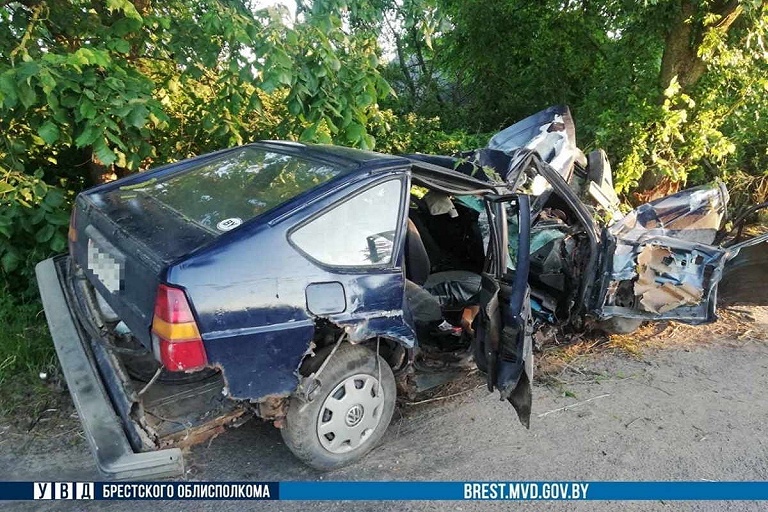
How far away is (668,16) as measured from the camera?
6.26 metres

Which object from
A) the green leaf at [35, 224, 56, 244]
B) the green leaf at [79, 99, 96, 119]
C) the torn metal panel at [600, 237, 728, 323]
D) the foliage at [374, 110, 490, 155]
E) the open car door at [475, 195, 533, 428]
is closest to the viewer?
the open car door at [475, 195, 533, 428]

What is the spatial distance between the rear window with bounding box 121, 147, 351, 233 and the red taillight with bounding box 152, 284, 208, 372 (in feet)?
1.39

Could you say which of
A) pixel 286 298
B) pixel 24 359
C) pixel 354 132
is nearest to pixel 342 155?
pixel 286 298

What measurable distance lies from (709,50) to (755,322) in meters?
2.97

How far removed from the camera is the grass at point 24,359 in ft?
10.9

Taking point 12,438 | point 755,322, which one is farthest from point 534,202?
point 12,438

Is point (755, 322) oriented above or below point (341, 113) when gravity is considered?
below

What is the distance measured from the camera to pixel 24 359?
143 inches

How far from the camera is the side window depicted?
2.64 meters

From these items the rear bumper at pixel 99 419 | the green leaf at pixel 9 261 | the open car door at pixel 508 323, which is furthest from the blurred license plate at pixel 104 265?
the open car door at pixel 508 323

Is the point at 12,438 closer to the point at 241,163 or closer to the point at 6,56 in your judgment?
the point at 241,163

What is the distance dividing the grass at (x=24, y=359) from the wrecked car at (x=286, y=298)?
622 millimetres

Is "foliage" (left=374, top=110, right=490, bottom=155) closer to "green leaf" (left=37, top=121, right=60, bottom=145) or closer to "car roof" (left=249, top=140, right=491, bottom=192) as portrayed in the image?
"car roof" (left=249, top=140, right=491, bottom=192)

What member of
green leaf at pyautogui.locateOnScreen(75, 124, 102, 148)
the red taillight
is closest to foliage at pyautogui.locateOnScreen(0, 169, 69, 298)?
green leaf at pyautogui.locateOnScreen(75, 124, 102, 148)
